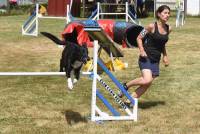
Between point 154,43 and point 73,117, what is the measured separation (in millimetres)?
1585

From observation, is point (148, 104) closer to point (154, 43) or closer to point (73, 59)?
point (154, 43)

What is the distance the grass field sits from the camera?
7.03 metres

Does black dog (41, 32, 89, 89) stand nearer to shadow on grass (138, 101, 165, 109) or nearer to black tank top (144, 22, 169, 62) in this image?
black tank top (144, 22, 169, 62)

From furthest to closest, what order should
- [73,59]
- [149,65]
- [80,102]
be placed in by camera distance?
[80,102]
[149,65]
[73,59]

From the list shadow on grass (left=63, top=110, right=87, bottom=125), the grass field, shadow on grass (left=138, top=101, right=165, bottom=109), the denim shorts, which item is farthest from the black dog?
shadow on grass (left=138, top=101, right=165, bottom=109)

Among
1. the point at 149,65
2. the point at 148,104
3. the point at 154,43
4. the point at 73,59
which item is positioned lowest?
the point at 148,104

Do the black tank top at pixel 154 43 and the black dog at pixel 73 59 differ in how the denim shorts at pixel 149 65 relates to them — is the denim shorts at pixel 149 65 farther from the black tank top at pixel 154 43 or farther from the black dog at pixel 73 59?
the black dog at pixel 73 59

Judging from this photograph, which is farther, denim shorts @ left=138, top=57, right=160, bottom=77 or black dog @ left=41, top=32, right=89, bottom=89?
denim shorts @ left=138, top=57, right=160, bottom=77

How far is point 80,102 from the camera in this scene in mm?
8609

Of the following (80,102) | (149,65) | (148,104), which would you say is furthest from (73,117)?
(148,104)

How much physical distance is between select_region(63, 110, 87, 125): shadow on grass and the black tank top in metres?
1.33

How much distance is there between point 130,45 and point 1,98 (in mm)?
6270

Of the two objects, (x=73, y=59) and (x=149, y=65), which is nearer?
(x=73, y=59)

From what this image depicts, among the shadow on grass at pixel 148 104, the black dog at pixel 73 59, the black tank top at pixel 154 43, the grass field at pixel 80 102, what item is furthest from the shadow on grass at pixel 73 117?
the black tank top at pixel 154 43
